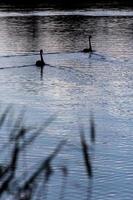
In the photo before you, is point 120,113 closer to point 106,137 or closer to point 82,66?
point 106,137

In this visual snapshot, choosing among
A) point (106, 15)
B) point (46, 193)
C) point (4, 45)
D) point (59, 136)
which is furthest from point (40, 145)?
point (106, 15)

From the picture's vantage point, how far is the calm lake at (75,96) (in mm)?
20297

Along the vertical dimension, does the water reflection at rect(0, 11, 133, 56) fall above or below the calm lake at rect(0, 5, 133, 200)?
below

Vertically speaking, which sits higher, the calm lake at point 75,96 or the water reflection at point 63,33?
the calm lake at point 75,96

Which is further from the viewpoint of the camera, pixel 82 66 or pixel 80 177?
pixel 82 66

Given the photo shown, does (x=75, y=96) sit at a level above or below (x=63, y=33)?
above

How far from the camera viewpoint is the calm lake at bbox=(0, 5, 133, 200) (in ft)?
66.6

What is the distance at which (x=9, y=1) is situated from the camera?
168625 mm

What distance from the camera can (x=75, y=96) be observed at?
1507 inches

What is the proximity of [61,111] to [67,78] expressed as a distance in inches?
553

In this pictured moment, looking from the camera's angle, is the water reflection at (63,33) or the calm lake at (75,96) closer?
the calm lake at (75,96)

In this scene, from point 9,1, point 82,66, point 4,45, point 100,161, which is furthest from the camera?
point 9,1

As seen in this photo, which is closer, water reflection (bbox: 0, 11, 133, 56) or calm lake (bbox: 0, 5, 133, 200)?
calm lake (bbox: 0, 5, 133, 200)

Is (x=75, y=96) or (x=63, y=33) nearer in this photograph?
(x=75, y=96)
